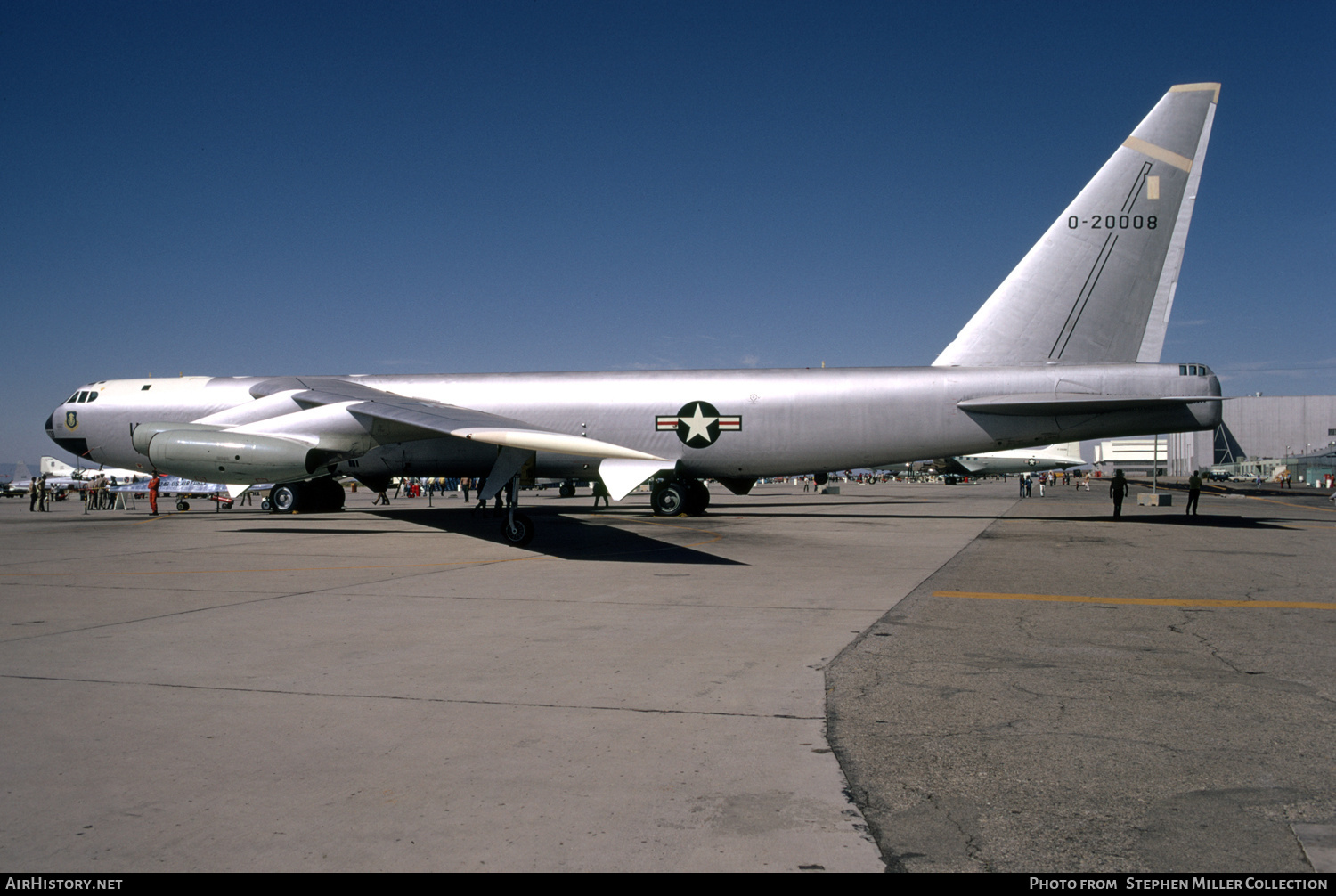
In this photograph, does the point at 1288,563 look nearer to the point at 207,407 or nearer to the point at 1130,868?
the point at 1130,868

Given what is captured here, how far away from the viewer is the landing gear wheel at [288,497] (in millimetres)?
23344

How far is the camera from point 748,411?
20125 mm

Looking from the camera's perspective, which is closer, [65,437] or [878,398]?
[878,398]

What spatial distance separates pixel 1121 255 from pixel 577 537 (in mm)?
13323

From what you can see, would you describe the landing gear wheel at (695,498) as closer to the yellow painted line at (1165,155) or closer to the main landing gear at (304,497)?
the main landing gear at (304,497)

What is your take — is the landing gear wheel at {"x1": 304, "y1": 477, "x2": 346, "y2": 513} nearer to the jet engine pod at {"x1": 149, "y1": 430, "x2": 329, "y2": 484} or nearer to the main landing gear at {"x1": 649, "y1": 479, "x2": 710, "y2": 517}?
the jet engine pod at {"x1": 149, "y1": 430, "x2": 329, "y2": 484}

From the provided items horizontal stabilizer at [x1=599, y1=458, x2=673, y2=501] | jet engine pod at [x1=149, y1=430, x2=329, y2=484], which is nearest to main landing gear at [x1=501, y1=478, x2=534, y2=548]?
horizontal stabilizer at [x1=599, y1=458, x2=673, y2=501]

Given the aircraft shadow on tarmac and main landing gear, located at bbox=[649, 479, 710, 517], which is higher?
main landing gear, located at bbox=[649, 479, 710, 517]

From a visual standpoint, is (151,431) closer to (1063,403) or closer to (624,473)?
(624,473)

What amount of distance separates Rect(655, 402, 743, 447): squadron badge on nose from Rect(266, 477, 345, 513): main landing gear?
9.82m

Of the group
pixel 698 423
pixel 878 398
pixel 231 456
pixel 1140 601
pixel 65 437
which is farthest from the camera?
pixel 65 437

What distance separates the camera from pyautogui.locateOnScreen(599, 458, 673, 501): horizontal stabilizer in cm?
1348

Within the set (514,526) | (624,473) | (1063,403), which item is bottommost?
(514,526)

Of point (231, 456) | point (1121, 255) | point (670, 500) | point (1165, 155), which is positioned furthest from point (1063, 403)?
point (231, 456)
